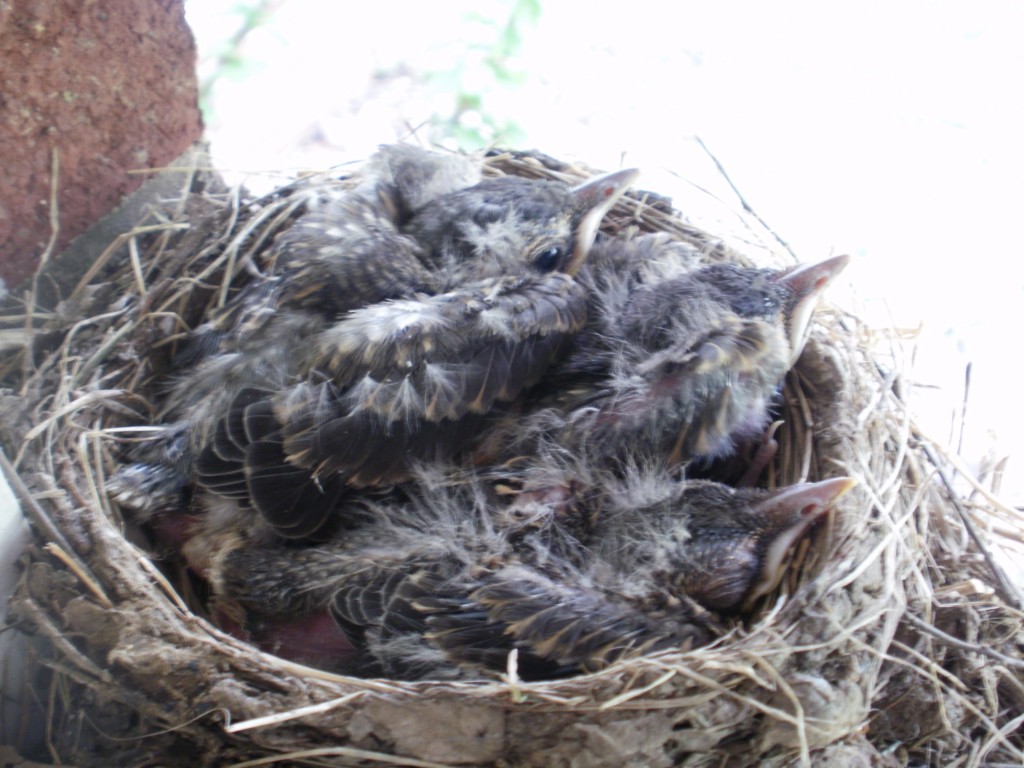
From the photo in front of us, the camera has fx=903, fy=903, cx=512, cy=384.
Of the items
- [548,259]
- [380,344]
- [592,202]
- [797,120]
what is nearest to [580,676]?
[380,344]

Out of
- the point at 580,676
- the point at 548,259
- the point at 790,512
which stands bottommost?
the point at 580,676

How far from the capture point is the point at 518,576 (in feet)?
3.52

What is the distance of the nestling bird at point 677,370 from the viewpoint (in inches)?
47.6

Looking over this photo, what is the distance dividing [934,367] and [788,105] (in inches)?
26.7


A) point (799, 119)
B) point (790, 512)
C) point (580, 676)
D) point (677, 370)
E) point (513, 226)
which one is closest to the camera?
point (580, 676)

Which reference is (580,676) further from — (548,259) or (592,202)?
(592,202)

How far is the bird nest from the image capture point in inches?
37.0

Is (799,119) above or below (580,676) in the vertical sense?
above

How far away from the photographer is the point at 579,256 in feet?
4.67

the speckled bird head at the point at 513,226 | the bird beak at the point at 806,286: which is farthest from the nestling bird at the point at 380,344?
the bird beak at the point at 806,286

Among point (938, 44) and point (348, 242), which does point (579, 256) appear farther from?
point (938, 44)

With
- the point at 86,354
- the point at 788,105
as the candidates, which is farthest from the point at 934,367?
the point at 86,354

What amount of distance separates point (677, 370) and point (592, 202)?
365 millimetres

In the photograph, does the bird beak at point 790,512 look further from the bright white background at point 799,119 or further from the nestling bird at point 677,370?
the bright white background at point 799,119
